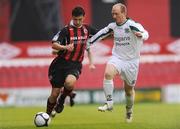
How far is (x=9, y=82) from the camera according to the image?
30.7 m

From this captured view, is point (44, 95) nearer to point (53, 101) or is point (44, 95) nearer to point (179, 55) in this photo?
point (179, 55)

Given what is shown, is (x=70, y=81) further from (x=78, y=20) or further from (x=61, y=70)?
(x=78, y=20)

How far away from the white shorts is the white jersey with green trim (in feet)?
0.30

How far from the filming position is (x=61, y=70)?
17953 millimetres

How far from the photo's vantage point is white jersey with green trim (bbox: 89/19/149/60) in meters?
18.1

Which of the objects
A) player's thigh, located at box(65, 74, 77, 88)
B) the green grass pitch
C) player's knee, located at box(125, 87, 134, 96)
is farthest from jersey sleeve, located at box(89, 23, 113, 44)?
the green grass pitch

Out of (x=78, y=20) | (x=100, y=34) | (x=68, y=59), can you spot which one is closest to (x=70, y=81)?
(x=68, y=59)

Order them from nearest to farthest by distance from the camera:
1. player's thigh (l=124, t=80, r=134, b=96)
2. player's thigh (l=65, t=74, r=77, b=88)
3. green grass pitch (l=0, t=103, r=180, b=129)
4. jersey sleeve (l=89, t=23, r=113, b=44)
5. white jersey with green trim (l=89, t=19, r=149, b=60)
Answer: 1. green grass pitch (l=0, t=103, r=180, b=129)
2. player's thigh (l=65, t=74, r=77, b=88)
3. white jersey with green trim (l=89, t=19, r=149, b=60)
4. jersey sleeve (l=89, t=23, r=113, b=44)
5. player's thigh (l=124, t=80, r=134, b=96)

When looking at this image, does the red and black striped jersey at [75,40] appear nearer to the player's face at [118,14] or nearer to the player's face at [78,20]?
the player's face at [78,20]

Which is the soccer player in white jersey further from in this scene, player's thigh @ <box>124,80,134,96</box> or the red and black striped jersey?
the red and black striped jersey

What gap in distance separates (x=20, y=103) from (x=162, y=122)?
11980 mm

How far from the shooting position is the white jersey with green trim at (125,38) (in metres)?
18.1

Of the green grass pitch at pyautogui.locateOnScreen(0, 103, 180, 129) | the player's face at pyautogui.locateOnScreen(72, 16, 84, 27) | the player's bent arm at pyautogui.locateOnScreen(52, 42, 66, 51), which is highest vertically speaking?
the player's face at pyautogui.locateOnScreen(72, 16, 84, 27)

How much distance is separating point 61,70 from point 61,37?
2.47 ft
